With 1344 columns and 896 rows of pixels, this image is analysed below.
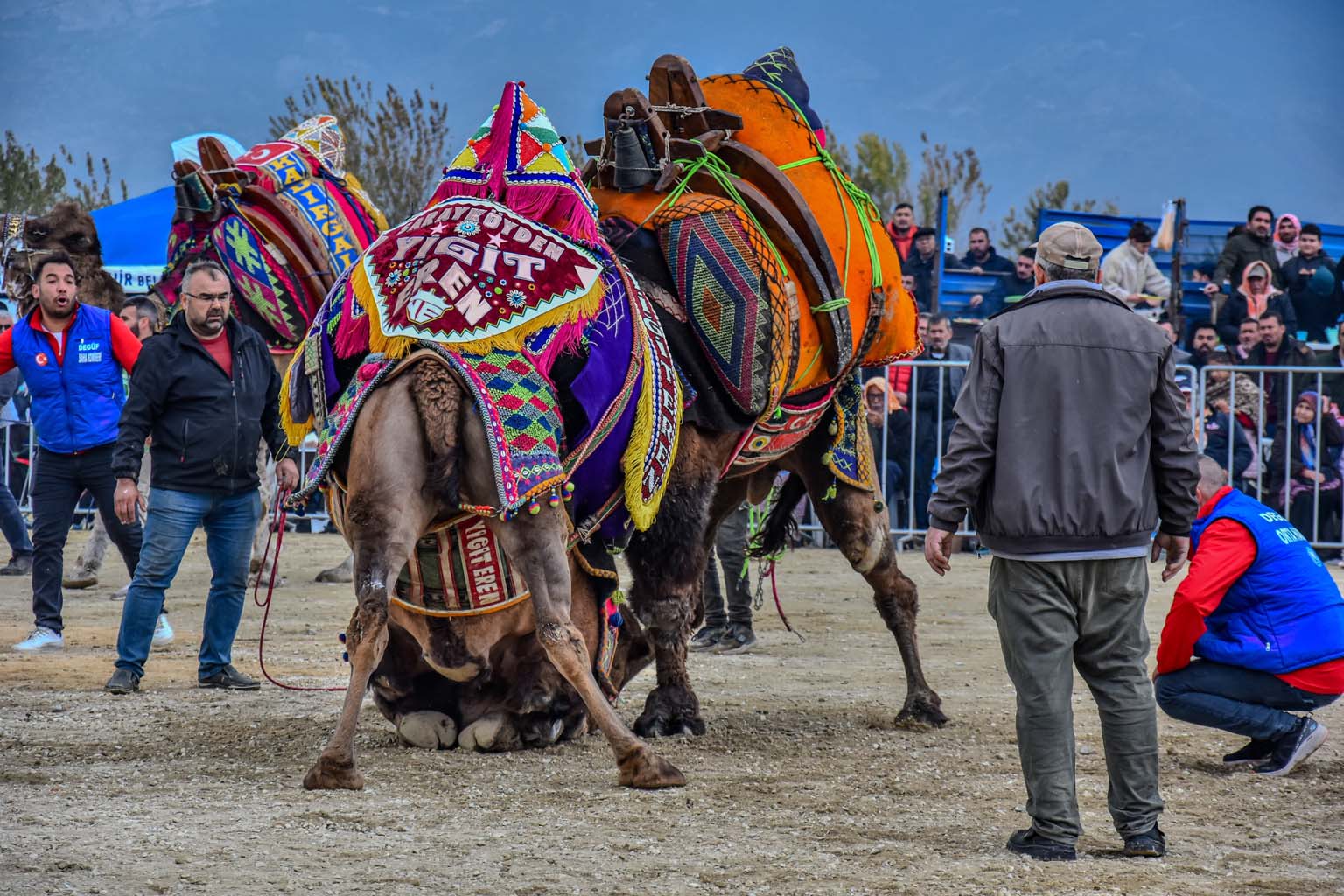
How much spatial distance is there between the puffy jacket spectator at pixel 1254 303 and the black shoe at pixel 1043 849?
11372 mm

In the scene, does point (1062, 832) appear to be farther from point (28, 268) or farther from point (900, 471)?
point (900, 471)

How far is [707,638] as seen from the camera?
9227 mm

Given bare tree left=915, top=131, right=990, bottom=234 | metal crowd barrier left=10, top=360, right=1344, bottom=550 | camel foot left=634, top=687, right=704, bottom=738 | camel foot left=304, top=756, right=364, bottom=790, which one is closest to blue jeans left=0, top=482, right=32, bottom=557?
metal crowd barrier left=10, top=360, right=1344, bottom=550

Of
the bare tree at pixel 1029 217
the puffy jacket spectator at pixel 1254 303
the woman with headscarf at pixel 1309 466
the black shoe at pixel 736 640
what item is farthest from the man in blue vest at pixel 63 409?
the bare tree at pixel 1029 217

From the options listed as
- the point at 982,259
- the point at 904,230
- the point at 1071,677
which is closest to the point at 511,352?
the point at 1071,677

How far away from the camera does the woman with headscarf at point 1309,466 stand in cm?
1333

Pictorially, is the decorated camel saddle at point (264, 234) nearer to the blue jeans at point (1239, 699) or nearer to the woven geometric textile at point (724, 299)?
the woven geometric textile at point (724, 299)

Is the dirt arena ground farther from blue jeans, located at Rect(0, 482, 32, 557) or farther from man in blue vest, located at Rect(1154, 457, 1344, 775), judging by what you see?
blue jeans, located at Rect(0, 482, 32, 557)

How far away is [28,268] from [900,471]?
7.52m

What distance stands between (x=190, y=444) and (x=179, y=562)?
583 mm

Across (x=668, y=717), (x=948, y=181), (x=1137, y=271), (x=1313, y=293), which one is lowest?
(x=668, y=717)

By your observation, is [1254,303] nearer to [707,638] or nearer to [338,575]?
[707,638]

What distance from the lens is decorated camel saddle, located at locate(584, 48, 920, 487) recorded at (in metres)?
6.14

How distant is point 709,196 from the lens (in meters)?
6.46
